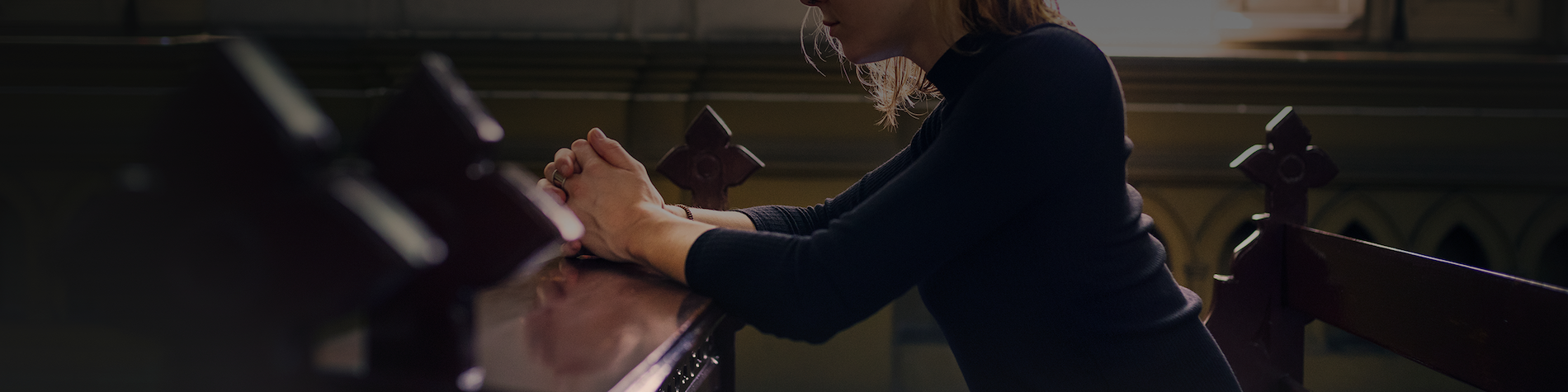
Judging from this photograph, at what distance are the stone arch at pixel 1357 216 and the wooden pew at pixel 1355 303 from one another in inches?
44.3

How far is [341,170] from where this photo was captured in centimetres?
25

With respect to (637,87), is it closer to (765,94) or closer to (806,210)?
(765,94)

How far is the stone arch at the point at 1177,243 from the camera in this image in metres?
2.25

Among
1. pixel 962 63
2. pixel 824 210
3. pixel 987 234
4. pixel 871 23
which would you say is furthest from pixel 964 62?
pixel 824 210

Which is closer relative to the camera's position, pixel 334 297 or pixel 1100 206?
pixel 334 297

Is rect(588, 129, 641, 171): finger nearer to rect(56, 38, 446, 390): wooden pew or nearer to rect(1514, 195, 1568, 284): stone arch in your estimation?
rect(56, 38, 446, 390): wooden pew

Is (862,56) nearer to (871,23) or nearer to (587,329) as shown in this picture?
(871,23)

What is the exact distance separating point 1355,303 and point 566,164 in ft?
3.32

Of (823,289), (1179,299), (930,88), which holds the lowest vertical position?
(1179,299)

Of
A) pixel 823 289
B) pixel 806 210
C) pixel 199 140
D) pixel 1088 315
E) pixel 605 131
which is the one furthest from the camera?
pixel 605 131

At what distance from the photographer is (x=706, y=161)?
4.36 feet

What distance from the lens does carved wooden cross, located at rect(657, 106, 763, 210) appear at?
1.33 m

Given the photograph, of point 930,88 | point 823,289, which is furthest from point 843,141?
point 823,289

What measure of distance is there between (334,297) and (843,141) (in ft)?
6.54
